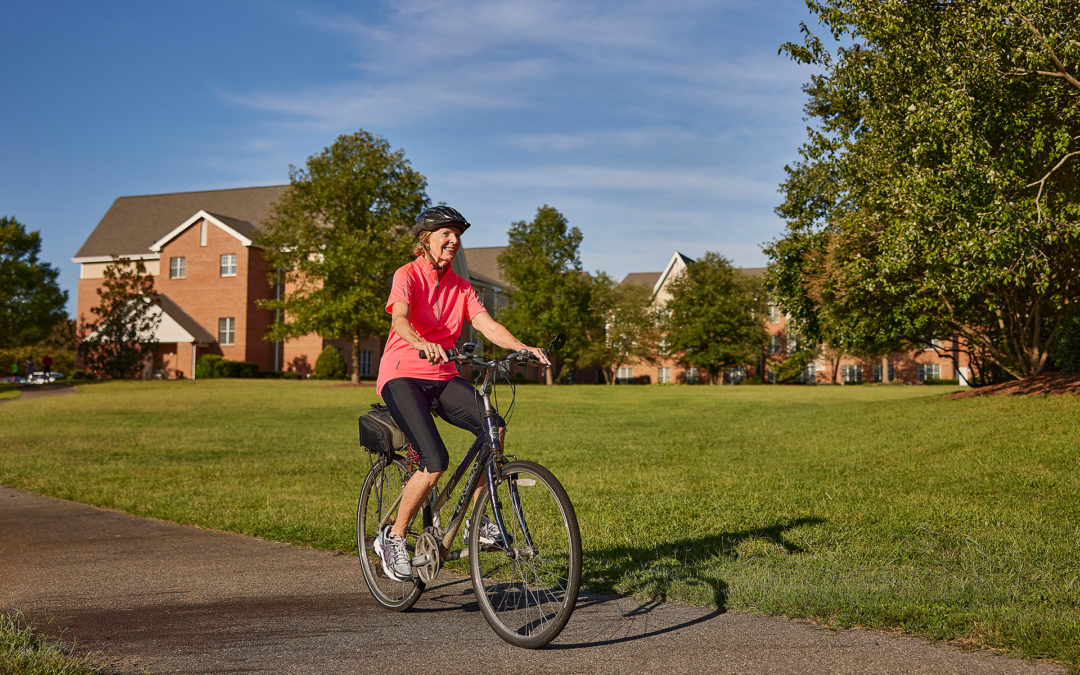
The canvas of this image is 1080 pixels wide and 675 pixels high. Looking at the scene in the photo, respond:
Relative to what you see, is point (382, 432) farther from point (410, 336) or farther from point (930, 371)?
point (930, 371)

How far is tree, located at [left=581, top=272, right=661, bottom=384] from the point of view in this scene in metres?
77.2

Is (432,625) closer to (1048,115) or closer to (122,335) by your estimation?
(1048,115)

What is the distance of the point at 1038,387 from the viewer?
68.0ft

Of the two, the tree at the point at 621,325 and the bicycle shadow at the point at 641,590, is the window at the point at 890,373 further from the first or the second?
the bicycle shadow at the point at 641,590

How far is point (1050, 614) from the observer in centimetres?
464

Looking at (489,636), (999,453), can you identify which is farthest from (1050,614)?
(999,453)

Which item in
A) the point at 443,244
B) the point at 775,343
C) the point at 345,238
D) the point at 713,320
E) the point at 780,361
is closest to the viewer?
the point at 443,244

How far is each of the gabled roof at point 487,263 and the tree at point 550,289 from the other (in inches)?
372

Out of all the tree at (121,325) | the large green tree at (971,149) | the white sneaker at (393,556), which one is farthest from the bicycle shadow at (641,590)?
the tree at (121,325)

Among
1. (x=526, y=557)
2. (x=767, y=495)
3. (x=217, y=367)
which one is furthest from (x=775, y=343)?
(x=526, y=557)

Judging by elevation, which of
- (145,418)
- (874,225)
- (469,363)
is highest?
(874,225)

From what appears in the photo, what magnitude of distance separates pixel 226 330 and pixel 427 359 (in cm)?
5698

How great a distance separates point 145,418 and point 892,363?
73732 millimetres

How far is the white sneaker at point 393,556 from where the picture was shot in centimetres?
495
